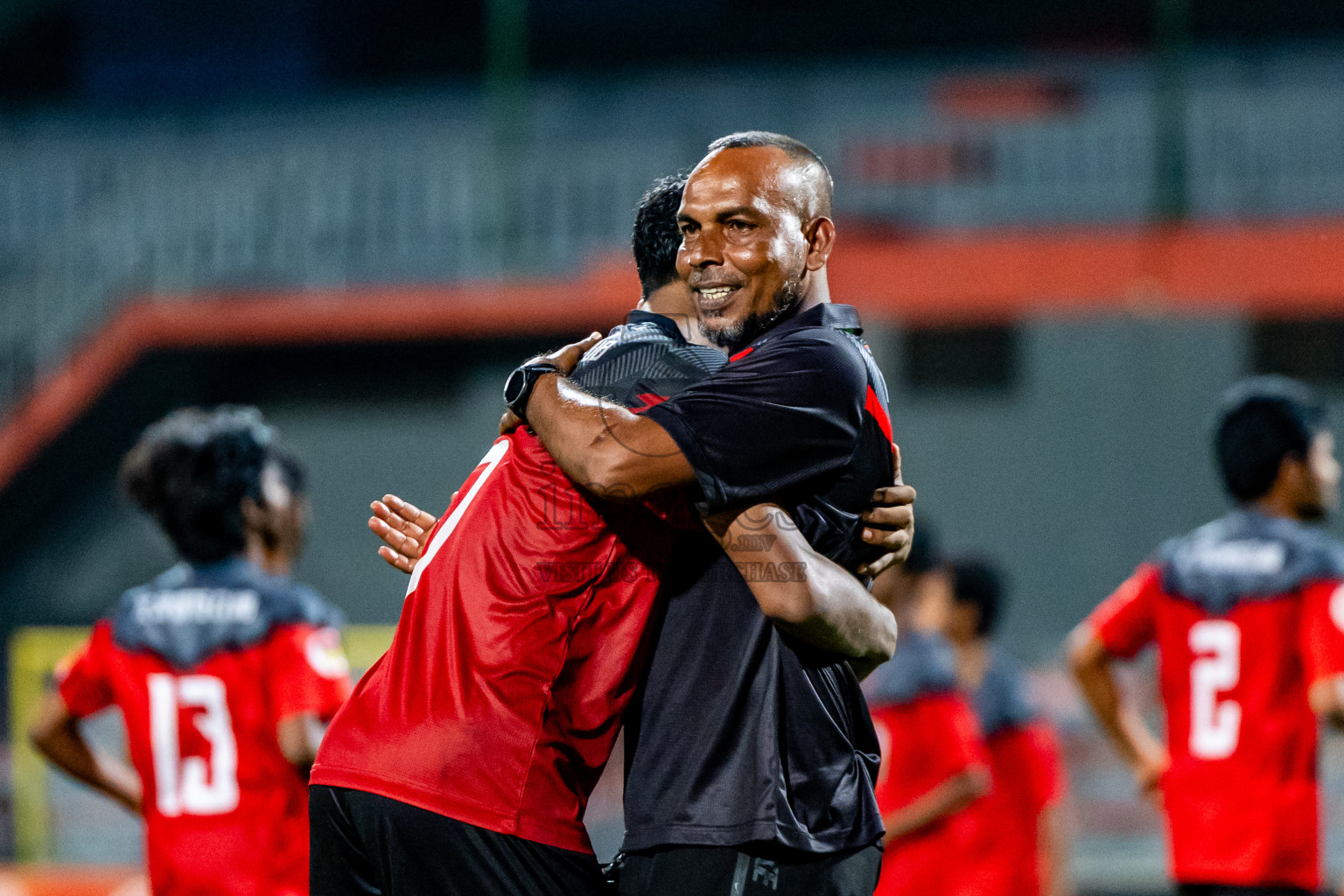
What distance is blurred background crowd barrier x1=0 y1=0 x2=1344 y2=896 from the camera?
36.2 ft

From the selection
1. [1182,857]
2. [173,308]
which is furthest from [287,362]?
[1182,857]

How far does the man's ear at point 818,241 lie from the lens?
256 centimetres

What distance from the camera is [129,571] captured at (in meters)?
13.0

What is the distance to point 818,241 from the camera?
8.47 ft

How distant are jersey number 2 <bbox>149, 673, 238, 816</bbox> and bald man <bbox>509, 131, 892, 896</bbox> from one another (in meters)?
1.44

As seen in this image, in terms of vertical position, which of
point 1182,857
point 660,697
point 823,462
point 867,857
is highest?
point 823,462

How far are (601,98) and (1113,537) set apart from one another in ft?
24.5

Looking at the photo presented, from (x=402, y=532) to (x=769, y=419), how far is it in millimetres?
862

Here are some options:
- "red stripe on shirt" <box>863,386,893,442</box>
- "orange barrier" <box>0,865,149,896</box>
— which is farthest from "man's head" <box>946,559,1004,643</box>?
"orange barrier" <box>0,865,149,896</box>

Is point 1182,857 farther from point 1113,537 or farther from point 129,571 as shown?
point 129,571

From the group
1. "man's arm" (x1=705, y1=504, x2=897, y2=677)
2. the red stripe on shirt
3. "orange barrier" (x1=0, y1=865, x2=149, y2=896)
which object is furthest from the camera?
"orange barrier" (x1=0, y1=865, x2=149, y2=896)

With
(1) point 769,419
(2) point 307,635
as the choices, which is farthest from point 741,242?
(2) point 307,635

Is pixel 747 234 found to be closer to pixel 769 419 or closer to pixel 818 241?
pixel 818 241

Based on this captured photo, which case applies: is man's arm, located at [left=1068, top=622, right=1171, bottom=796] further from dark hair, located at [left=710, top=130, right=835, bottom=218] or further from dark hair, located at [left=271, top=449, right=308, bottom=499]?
dark hair, located at [left=710, top=130, right=835, bottom=218]
